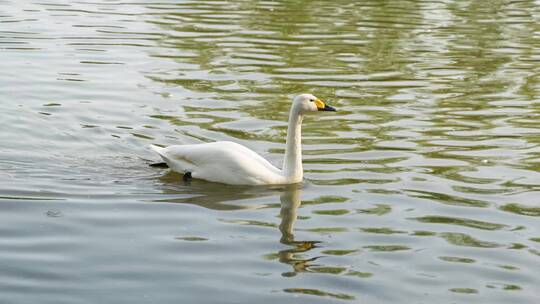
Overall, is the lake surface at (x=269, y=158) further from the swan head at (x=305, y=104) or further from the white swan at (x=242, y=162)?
the swan head at (x=305, y=104)

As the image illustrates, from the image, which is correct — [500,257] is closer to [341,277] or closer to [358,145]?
[341,277]

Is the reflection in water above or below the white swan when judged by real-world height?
below

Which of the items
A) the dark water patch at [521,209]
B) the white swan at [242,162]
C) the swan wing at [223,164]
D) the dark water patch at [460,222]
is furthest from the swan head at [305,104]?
the dark water patch at [521,209]

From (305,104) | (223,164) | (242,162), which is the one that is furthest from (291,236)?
(305,104)

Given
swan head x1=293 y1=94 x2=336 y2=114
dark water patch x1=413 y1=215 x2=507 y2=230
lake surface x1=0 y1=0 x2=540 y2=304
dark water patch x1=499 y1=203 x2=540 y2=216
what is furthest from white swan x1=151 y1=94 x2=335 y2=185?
dark water patch x1=499 y1=203 x2=540 y2=216

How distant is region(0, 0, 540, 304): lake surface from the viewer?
8.98m

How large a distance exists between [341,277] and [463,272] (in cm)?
101

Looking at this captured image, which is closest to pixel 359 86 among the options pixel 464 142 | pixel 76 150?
pixel 464 142

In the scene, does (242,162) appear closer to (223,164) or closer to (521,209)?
(223,164)

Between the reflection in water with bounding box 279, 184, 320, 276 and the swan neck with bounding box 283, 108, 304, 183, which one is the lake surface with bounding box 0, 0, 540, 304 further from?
the swan neck with bounding box 283, 108, 304, 183

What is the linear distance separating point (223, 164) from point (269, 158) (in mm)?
1497

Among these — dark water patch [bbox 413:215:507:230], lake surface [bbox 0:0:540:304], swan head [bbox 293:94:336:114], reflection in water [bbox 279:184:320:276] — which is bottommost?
reflection in water [bbox 279:184:320:276]

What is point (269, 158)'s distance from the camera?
13.3m

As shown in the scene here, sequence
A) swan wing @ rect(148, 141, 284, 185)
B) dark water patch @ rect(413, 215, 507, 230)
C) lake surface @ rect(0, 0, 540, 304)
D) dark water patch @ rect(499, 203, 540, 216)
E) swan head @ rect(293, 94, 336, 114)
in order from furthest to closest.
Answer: swan head @ rect(293, 94, 336, 114) < swan wing @ rect(148, 141, 284, 185) < dark water patch @ rect(499, 203, 540, 216) < dark water patch @ rect(413, 215, 507, 230) < lake surface @ rect(0, 0, 540, 304)
